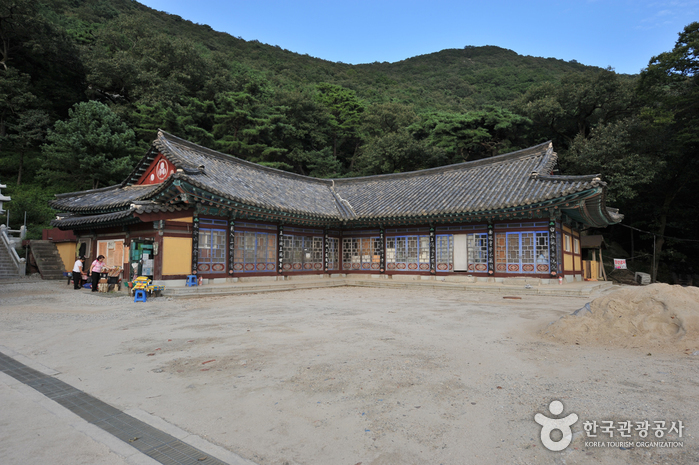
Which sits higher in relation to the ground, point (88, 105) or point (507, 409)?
point (88, 105)

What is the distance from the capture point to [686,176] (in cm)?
2252

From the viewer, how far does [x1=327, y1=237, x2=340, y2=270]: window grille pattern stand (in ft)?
65.0

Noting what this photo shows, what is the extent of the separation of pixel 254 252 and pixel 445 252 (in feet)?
29.2

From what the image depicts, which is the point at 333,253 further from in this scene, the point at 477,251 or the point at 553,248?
the point at 553,248

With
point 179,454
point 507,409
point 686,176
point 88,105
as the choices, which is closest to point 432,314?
point 507,409

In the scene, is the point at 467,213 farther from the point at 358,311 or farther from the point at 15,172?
the point at 15,172

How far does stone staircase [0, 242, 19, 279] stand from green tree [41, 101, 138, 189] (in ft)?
22.6

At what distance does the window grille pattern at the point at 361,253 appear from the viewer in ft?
63.1

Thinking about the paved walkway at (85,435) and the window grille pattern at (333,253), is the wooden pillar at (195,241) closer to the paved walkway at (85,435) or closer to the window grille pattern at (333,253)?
the window grille pattern at (333,253)

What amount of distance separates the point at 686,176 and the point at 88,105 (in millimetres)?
39324

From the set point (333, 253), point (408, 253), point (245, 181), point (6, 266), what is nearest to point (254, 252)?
point (245, 181)

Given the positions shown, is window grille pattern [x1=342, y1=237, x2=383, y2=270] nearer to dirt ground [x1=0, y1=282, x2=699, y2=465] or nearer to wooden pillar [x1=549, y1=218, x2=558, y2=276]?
wooden pillar [x1=549, y1=218, x2=558, y2=276]

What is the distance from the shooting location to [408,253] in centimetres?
1817

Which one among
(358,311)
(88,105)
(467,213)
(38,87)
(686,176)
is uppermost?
(38,87)
